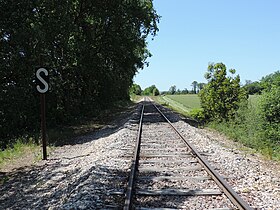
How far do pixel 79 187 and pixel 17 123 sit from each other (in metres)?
9.45

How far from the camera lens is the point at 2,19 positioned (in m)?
12.9

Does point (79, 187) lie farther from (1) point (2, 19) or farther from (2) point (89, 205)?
(1) point (2, 19)

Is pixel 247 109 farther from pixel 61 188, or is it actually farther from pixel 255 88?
pixel 61 188

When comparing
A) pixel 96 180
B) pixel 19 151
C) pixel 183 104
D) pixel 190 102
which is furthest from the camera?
pixel 190 102

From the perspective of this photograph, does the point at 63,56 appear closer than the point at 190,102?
Yes

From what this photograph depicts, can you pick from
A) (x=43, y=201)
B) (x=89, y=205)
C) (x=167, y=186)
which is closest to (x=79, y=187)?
(x=43, y=201)

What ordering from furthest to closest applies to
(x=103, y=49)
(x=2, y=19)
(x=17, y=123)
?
(x=103, y=49), (x=17, y=123), (x=2, y=19)

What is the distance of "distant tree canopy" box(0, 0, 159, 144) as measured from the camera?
1320cm

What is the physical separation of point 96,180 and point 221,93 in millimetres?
14403

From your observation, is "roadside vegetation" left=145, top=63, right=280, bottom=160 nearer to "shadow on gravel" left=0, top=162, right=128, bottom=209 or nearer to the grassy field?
"shadow on gravel" left=0, top=162, right=128, bottom=209

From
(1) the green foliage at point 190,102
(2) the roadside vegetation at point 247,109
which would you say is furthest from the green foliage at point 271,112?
(1) the green foliage at point 190,102

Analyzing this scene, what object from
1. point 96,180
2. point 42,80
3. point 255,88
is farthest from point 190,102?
point 96,180

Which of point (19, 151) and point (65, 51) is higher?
point (65, 51)

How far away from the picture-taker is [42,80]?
9.30m
